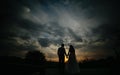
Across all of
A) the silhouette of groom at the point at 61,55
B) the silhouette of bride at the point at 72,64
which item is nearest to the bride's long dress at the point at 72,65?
the silhouette of bride at the point at 72,64

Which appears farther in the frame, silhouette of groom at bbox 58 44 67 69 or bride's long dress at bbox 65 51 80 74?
silhouette of groom at bbox 58 44 67 69

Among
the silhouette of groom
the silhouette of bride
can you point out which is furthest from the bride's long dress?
the silhouette of groom

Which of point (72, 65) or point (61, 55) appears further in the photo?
point (61, 55)

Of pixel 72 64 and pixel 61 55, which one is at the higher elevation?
pixel 61 55

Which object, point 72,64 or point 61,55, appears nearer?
point 72,64

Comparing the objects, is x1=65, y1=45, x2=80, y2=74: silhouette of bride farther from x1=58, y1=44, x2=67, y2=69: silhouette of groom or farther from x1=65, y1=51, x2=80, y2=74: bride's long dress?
x1=58, y1=44, x2=67, y2=69: silhouette of groom

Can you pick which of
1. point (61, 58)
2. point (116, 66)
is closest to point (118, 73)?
point (116, 66)

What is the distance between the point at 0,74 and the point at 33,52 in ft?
214

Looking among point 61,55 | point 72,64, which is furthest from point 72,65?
point 61,55

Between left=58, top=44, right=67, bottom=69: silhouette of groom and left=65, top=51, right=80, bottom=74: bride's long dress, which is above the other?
left=58, top=44, right=67, bottom=69: silhouette of groom

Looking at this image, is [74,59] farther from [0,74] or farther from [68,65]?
[0,74]

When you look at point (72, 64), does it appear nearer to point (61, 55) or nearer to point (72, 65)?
point (72, 65)

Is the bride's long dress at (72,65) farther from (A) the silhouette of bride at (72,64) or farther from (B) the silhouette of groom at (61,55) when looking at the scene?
(B) the silhouette of groom at (61,55)

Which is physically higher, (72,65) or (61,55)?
(61,55)
